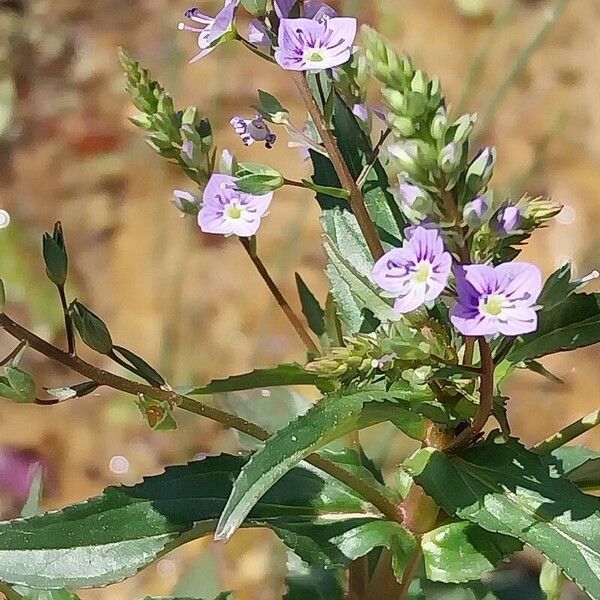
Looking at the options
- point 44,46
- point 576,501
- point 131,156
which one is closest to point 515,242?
point 576,501

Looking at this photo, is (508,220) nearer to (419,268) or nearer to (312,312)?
(419,268)

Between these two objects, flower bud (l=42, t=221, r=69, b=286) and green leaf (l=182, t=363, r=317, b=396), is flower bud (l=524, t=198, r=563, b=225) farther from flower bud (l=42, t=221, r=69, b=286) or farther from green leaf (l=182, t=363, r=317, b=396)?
flower bud (l=42, t=221, r=69, b=286)

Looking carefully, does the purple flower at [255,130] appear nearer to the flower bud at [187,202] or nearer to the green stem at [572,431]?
the flower bud at [187,202]

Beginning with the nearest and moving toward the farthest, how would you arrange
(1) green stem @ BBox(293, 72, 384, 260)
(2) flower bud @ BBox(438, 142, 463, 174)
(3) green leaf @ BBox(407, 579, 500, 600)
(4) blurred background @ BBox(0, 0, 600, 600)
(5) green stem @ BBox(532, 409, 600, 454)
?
(2) flower bud @ BBox(438, 142, 463, 174)
(1) green stem @ BBox(293, 72, 384, 260)
(5) green stem @ BBox(532, 409, 600, 454)
(3) green leaf @ BBox(407, 579, 500, 600)
(4) blurred background @ BBox(0, 0, 600, 600)

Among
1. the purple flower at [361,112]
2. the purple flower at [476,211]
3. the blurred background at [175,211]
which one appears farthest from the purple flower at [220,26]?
the blurred background at [175,211]

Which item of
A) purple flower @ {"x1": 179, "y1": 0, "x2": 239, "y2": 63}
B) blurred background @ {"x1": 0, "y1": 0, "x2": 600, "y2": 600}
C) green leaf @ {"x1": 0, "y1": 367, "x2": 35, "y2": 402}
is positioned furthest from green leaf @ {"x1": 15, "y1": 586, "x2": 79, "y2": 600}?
blurred background @ {"x1": 0, "y1": 0, "x2": 600, "y2": 600}

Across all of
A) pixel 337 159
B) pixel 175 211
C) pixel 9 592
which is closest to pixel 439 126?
pixel 337 159
